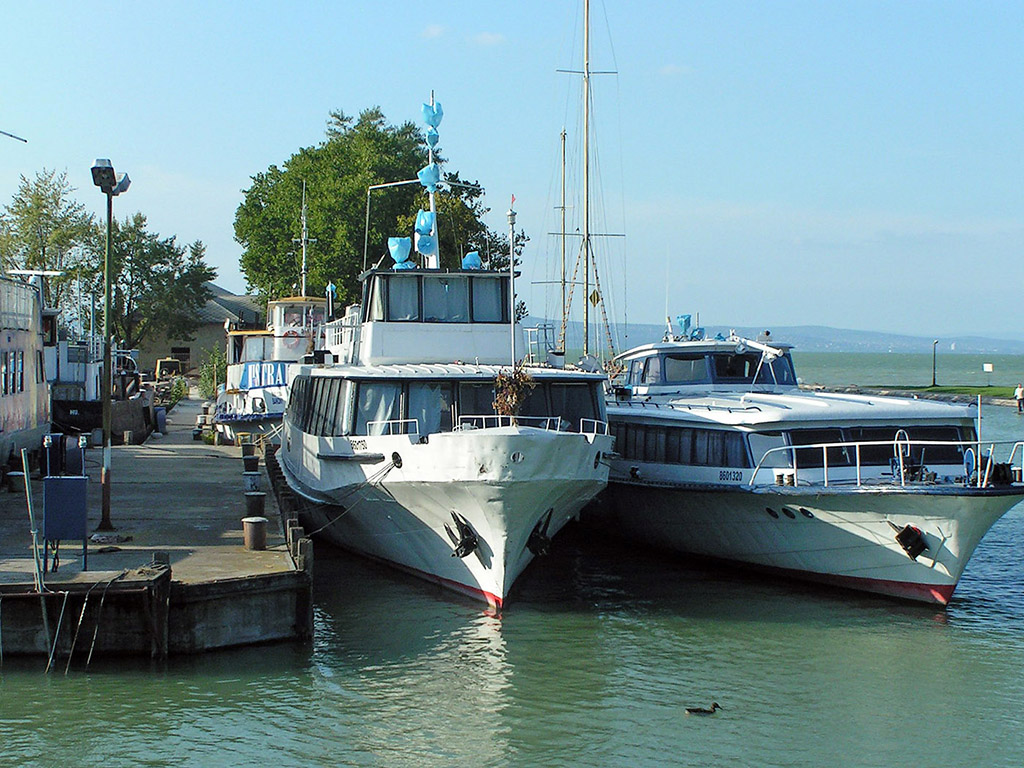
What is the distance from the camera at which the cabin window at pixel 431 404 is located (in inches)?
763

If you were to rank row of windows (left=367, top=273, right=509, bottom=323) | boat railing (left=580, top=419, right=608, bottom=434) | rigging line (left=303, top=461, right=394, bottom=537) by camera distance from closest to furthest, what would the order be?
rigging line (left=303, top=461, right=394, bottom=537), boat railing (left=580, top=419, right=608, bottom=434), row of windows (left=367, top=273, right=509, bottom=323)

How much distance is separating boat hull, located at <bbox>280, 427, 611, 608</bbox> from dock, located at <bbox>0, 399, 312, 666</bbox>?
154cm

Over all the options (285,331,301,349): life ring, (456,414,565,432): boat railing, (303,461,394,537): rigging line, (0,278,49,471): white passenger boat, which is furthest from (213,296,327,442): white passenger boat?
(456,414,565,432): boat railing

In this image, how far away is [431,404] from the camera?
19453 mm

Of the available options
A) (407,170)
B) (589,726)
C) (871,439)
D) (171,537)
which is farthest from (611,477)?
(407,170)

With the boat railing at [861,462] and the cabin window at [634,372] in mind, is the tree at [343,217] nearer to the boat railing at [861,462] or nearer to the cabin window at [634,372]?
the cabin window at [634,372]

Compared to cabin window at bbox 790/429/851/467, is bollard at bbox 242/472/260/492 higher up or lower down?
lower down

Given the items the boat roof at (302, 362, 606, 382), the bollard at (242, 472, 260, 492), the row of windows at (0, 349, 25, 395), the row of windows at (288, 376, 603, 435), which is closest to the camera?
the boat roof at (302, 362, 606, 382)

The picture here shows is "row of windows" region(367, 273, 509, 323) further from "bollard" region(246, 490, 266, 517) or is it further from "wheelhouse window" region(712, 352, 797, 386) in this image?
"wheelhouse window" region(712, 352, 797, 386)

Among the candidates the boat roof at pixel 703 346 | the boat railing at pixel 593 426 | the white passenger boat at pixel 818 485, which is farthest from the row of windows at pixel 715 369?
the boat railing at pixel 593 426

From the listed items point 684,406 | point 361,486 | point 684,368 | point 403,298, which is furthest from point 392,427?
point 684,368

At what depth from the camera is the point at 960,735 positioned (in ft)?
44.5

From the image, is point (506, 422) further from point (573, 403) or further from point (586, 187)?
point (586, 187)

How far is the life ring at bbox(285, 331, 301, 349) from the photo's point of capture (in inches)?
1554
